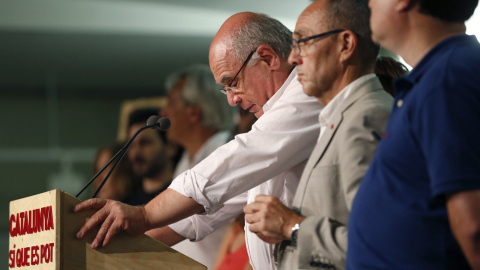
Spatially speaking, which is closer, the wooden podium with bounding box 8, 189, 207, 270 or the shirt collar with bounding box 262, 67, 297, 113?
the wooden podium with bounding box 8, 189, 207, 270

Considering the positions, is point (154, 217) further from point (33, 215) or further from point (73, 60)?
point (73, 60)

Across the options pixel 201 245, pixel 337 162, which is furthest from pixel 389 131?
pixel 201 245

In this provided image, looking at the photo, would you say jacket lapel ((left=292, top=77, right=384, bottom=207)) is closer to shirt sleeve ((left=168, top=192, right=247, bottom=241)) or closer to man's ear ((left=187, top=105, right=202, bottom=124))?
shirt sleeve ((left=168, top=192, right=247, bottom=241))

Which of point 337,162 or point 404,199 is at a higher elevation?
point 337,162

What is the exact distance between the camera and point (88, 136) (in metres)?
8.58

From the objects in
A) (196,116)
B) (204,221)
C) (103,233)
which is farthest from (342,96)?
(196,116)

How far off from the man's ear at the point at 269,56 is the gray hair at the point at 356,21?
1.94 feet

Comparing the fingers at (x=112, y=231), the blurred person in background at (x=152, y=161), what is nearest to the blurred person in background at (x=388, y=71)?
the fingers at (x=112, y=231)

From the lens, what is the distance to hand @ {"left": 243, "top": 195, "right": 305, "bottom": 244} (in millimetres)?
1716

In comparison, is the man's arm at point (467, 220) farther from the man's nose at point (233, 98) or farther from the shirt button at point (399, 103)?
the man's nose at point (233, 98)

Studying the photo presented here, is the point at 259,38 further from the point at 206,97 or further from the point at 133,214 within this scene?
the point at 206,97

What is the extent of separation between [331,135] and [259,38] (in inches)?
30.8

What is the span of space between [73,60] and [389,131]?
704 cm

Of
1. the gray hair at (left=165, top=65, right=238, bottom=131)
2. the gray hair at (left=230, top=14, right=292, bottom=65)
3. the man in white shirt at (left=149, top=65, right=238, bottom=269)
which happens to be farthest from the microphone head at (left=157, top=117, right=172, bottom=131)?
the gray hair at (left=165, top=65, right=238, bottom=131)
